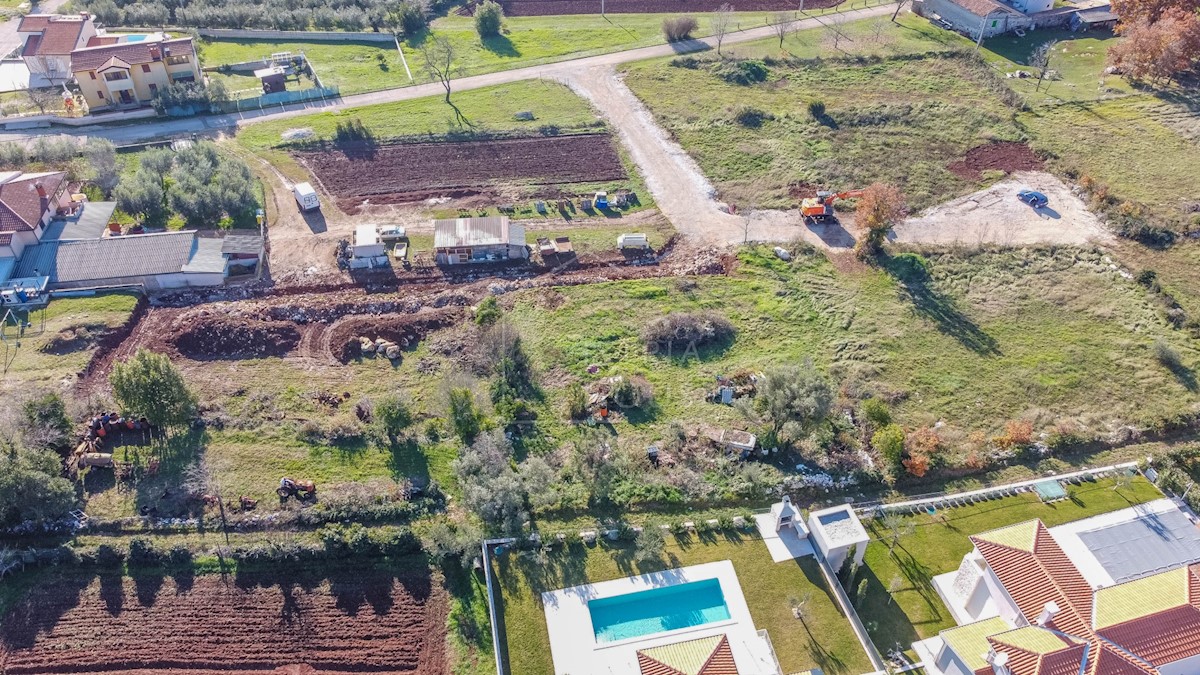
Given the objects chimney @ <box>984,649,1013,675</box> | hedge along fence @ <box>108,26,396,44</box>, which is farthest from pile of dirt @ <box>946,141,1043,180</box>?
hedge along fence @ <box>108,26,396,44</box>

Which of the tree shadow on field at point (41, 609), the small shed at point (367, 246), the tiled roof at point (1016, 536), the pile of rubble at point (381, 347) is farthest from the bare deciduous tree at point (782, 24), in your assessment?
the tree shadow on field at point (41, 609)

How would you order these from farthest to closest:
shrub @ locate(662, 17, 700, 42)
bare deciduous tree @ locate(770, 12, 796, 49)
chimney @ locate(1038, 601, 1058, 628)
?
1. bare deciduous tree @ locate(770, 12, 796, 49)
2. shrub @ locate(662, 17, 700, 42)
3. chimney @ locate(1038, 601, 1058, 628)

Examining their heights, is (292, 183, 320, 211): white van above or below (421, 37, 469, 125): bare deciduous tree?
below

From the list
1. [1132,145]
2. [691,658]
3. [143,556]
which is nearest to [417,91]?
[143,556]

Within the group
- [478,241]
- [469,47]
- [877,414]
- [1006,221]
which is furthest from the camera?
[469,47]

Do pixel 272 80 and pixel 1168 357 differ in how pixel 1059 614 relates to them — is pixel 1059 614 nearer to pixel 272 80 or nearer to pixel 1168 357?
pixel 1168 357

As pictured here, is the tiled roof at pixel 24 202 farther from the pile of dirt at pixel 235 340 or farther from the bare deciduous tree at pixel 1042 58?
the bare deciduous tree at pixel 1042 58

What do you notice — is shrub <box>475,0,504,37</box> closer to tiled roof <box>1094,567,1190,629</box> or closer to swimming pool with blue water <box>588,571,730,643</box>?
swimming pool with blue water <box>588,571,730,643</box>
